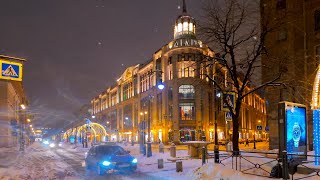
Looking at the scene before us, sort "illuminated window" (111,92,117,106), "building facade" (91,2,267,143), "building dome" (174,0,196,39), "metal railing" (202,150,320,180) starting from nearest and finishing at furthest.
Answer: "metal railing" (202,150,320,180) → "building facade" (91,2,267,143) → "building dome" (174,0,196,39) → "illuminated window" (111,92,117,106)

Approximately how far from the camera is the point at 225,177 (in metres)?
13.8

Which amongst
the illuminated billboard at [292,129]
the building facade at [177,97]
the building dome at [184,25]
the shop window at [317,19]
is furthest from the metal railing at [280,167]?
the building dome at [184,25]

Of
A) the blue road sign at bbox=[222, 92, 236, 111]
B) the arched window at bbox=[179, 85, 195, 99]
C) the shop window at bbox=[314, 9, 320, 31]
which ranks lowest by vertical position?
the blue road sign at bbox=[222, 92, 236, 111]

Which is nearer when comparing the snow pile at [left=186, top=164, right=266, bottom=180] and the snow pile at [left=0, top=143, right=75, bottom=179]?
the snow pile at [left=186, top=164, right=266, bottom=180]

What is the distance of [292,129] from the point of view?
1587 centimetres

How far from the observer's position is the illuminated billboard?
608 inches

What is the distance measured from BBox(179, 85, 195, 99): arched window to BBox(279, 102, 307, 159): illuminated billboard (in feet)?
176

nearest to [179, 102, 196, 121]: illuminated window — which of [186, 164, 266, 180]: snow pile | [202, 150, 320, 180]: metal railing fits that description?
[202, 150, 320, 180]: metal railing

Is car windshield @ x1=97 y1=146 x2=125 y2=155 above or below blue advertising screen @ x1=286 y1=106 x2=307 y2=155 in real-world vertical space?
below

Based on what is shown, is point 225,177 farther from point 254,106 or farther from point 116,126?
point 254,106

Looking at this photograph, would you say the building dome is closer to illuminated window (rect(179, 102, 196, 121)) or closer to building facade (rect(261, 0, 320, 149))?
illuminated window (rect(179, 102, 196, 121))

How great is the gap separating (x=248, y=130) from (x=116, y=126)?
132 feet

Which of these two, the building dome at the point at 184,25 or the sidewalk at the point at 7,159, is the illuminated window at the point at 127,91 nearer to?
the building dome at the point at 184,25

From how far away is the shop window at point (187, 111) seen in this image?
70.1 m
